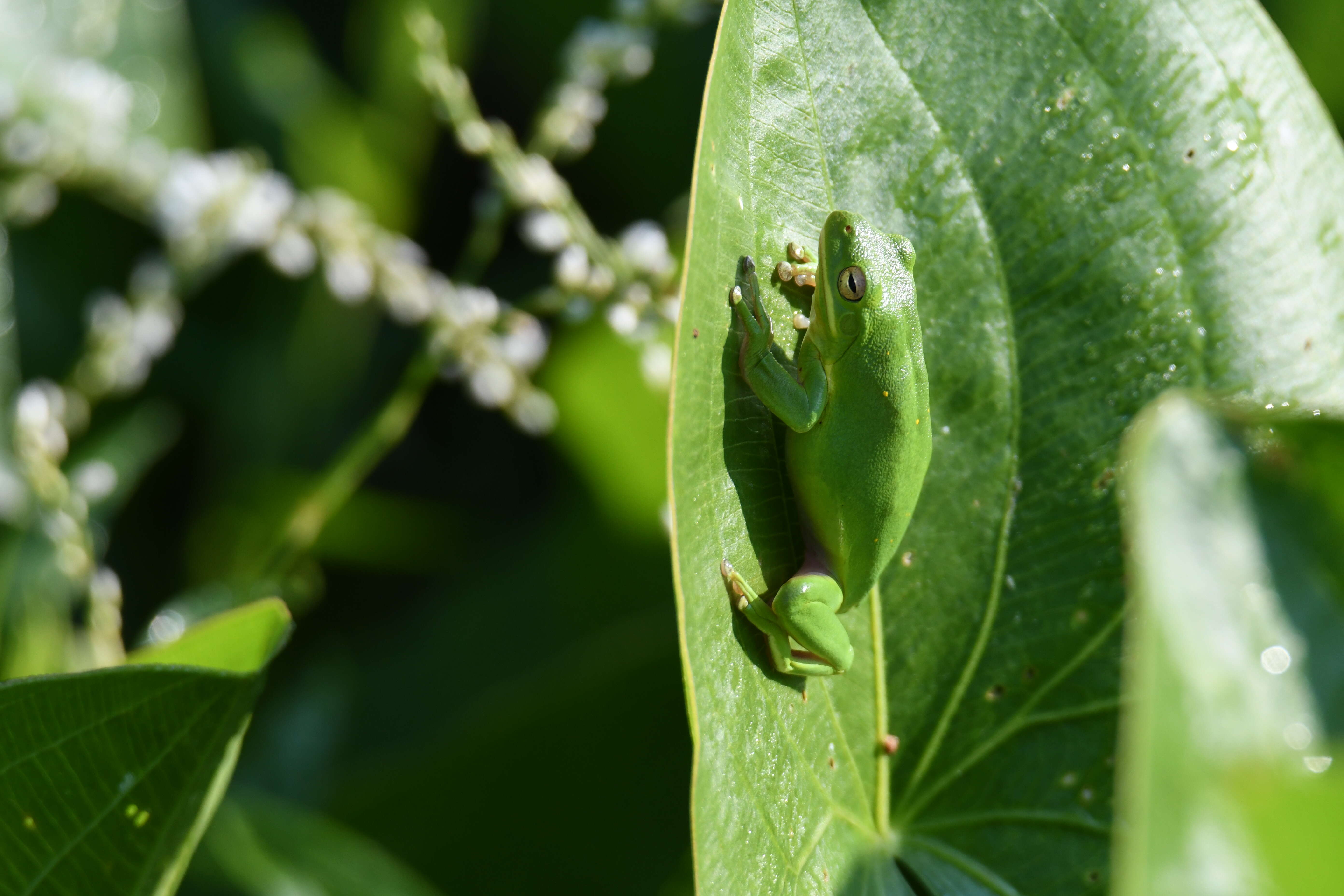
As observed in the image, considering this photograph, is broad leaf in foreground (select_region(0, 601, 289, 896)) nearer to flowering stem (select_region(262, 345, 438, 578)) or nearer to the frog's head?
flowering stem (select_region(262, 345, 438, 578))

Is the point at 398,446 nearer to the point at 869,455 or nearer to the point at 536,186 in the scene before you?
the point at 536,186

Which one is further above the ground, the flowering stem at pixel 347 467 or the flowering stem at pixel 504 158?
the flowering stem at pixel 504 158

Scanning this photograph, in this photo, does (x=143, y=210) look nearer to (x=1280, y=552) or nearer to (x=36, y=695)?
(x=36, y=695)

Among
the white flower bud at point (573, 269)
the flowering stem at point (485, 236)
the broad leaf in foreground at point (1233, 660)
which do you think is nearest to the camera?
the broad leaf in foreground at point (1233, 660)

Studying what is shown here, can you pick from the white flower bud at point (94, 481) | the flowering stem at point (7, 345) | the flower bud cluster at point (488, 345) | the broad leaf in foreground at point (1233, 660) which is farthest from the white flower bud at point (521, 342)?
the flowering stem at point (7, 345)

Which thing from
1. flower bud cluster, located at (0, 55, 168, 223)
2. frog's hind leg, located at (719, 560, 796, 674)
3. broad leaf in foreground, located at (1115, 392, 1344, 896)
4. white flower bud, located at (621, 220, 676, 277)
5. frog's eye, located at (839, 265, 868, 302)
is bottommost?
broad leaf in foreground, located at (1115, 392, 1344, 896)

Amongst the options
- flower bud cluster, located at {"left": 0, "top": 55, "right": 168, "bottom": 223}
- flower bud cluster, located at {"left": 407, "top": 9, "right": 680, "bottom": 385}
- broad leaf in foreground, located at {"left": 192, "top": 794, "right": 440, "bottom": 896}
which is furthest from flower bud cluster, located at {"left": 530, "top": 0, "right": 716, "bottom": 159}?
broad leaf in foreground, located at {"left": 192, "top": 794, "right": 440, "bottom": 896}

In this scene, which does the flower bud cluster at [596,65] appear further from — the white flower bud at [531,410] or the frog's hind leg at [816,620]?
the frog's hind leg at [816,620]
